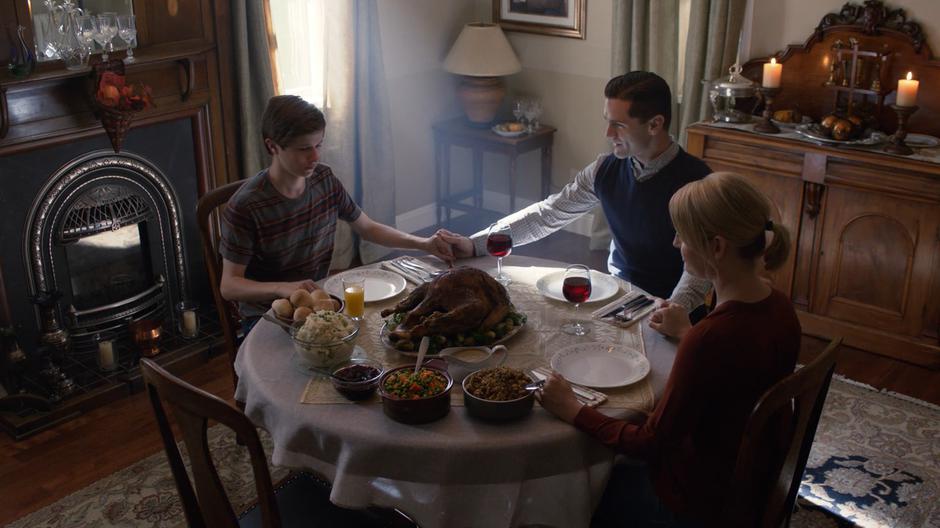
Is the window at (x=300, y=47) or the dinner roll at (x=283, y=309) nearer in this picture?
the dinner roll at (x=283, y=309)

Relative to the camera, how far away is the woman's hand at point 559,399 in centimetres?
186

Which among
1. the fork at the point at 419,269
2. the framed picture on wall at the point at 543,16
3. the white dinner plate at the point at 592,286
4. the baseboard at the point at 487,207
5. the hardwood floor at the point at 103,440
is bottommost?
the hardwood floor at the point at 103,440

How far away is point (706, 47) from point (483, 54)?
46.8 inches

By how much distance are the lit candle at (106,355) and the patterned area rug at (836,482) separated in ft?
2.04

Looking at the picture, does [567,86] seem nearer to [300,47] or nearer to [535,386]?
[300,47]

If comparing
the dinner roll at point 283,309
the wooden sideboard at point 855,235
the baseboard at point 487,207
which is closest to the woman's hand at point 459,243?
the dinner roll at point 283,309

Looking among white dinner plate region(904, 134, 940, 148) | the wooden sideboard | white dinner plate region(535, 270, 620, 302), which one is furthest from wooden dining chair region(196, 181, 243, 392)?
white dinner plate region(904, 134, 940, 148)

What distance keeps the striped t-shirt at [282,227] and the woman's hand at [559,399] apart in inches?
41.4

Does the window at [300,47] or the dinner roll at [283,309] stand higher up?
the window at [300,47]

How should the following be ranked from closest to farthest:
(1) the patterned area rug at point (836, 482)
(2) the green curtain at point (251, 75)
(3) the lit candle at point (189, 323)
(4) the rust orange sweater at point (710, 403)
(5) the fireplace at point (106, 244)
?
1. (4) the rust orange sweater at point (710, 403)
2. (1) the patterned area rug at point (836, 482)
3. (5) the fireplace at point (106, 244)
4. (3) the lit candle at point (189, 323)
5. (2) the green curtain at point (251, 75)

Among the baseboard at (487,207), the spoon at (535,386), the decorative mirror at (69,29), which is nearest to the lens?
the spoon at (535,386)

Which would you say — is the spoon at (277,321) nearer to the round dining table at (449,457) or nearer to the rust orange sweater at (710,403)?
the round dining table at (449,457)

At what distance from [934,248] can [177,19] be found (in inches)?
121

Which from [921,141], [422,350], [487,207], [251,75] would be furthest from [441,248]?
[487,207]
